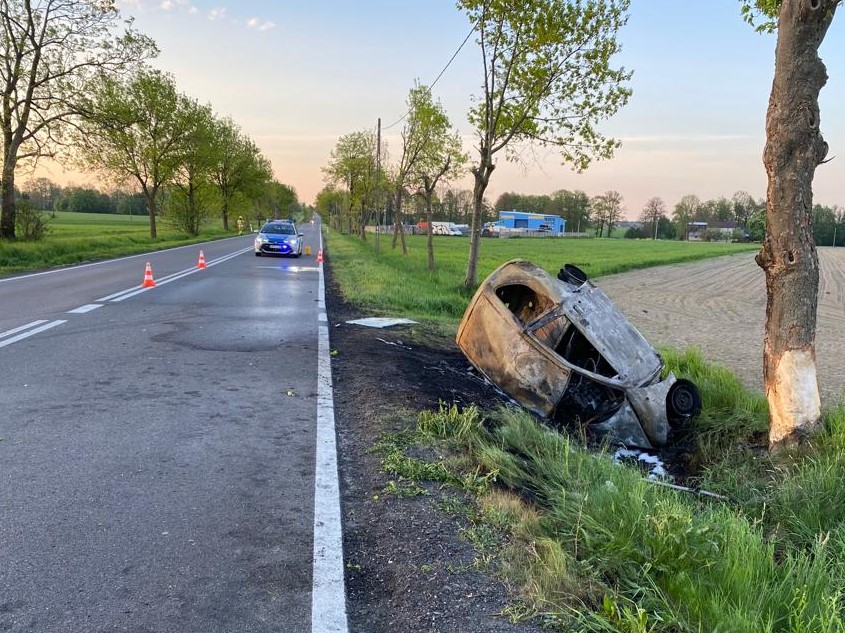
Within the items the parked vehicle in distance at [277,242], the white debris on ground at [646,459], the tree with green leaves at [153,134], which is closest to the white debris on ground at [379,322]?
the white debris on ground at [646,459]

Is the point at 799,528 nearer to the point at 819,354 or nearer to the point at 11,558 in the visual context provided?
the point at 11,558

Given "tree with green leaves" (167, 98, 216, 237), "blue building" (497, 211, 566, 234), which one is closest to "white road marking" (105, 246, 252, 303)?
"tree with green leaves" (167, 98, 216, 237)

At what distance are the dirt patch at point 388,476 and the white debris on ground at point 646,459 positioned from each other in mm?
1408

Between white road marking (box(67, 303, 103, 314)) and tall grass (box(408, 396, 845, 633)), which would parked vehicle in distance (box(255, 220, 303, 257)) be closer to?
white road marking (box(67, 303, 103, 314))

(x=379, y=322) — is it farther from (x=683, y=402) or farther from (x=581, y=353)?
(x=683, y=402)

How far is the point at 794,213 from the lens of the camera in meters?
4.93

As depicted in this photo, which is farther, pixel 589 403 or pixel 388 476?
pixel 589 403

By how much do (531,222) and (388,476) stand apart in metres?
119

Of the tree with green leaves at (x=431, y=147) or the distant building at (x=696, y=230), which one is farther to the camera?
the distant building at (x=696, y=230)

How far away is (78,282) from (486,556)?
13.8 m

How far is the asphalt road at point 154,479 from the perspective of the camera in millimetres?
2438

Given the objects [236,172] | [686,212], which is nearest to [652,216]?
[686,212]

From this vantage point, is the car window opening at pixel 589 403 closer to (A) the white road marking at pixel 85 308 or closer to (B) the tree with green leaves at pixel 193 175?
(A) the white road marking at pixel 85 308

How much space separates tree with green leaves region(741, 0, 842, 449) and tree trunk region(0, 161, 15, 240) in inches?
935
